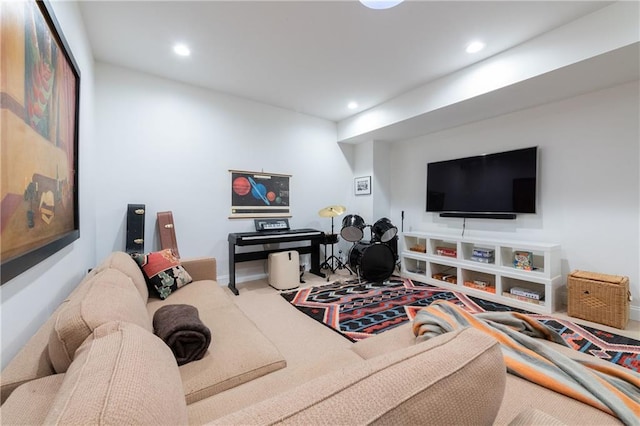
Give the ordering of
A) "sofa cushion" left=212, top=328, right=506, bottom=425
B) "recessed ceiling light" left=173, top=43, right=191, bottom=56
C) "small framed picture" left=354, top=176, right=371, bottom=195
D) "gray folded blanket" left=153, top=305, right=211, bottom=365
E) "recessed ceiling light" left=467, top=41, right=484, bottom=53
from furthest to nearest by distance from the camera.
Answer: "small framed picture" left=354, top=176, right=371, bottom=195, "recessed ceiling light" left=173, top=43, right=191, bottom=56, "recessed ceiling light" left=467, top=41, right=484, bottom=53, "gray folded blanket" left=153, top=305, right=211, bottom=365, "sofa cushion" left=212, top=328, right=506, bottom=425

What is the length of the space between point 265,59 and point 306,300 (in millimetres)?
2785

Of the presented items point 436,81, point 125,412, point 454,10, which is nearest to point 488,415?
point 125,412

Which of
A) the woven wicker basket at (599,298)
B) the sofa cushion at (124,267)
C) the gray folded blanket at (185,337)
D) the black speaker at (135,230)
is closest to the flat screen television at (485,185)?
the woven wicker basket at (599,298)

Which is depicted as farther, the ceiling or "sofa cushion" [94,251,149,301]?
the ceiling

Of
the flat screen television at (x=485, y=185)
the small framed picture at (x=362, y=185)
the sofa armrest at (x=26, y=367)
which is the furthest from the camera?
the small framed picture at (x=362, y=185)

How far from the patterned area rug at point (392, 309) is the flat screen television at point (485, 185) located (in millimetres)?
1172

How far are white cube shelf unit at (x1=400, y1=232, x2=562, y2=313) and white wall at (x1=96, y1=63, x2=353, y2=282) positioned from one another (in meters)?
1.81

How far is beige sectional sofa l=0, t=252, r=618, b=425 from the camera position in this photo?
44 cm

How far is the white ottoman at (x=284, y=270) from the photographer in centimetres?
367

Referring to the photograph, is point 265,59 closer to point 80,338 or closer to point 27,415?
point 80,338

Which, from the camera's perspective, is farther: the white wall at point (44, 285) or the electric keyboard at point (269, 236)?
the electric keyboard at point (269, 236)

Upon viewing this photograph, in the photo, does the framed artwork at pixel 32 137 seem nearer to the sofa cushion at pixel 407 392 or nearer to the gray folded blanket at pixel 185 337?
the gray folded blanket at pixel 185 337

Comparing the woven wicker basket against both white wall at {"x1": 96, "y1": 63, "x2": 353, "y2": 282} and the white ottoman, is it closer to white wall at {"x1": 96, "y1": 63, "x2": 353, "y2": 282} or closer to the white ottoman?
the white ottoman

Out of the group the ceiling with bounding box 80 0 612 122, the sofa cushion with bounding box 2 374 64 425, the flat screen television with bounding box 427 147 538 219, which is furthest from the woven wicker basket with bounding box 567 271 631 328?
the sofa cushion with bounding box 2 374 64 425
